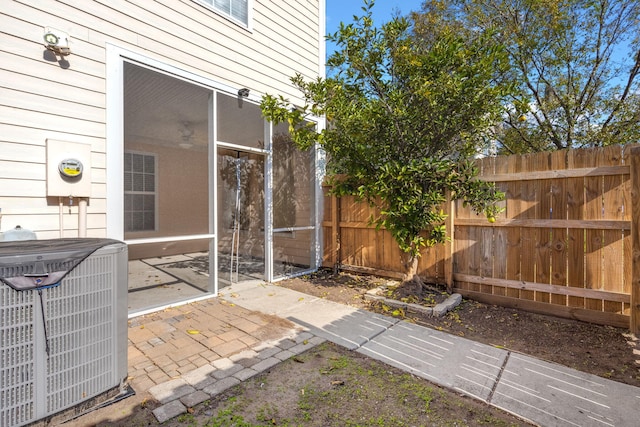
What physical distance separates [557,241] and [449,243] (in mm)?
1175

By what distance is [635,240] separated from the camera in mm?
2939

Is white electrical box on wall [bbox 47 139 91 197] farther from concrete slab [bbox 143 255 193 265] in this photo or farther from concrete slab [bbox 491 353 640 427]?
concrete slab [bbox 491 353 640 427]

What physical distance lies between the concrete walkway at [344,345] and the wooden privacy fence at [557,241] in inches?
49.0

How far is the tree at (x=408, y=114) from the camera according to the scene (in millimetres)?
3291

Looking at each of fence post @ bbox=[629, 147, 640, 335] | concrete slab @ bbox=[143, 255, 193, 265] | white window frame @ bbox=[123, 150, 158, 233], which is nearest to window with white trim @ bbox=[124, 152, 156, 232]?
white window frame @ bbox=[123, 150, 158, 233]

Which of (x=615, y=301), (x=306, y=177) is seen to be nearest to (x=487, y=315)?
(x=615, y=301)

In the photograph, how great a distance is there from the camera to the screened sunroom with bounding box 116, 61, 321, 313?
3852 millimetres

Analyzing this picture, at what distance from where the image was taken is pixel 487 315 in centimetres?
356

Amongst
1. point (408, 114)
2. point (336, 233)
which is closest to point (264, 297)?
point (336, 233)

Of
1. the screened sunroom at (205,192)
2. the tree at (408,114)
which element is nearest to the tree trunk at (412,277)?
the tree at (408,114)

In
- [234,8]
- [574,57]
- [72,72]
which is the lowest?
[72,72]

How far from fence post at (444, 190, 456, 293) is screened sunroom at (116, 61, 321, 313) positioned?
2.32 metres

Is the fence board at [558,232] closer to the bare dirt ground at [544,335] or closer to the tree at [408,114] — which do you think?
the bare dirt ground at [544,335]

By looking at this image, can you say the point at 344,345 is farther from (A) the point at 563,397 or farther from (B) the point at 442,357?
(A) the point at 563,397
